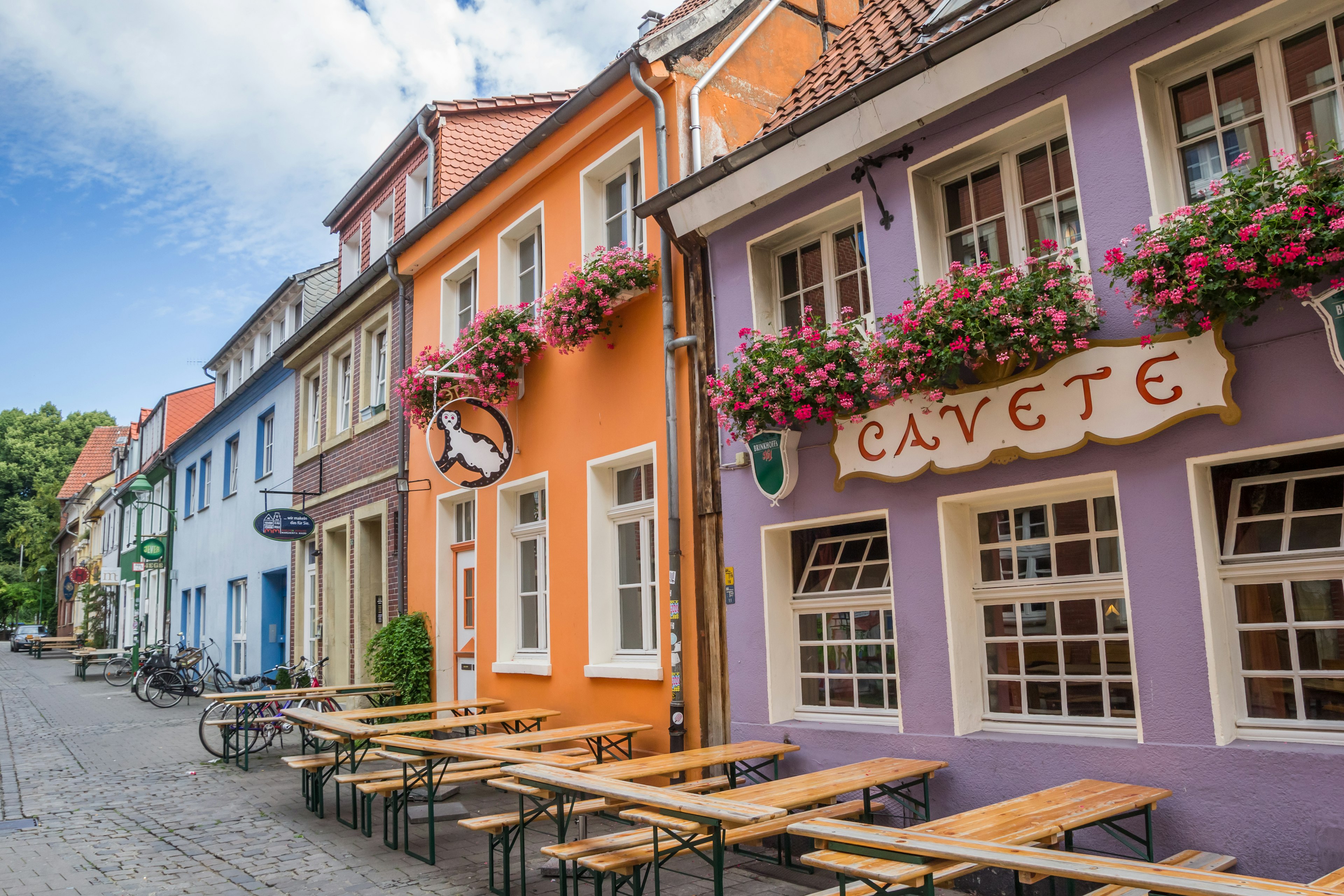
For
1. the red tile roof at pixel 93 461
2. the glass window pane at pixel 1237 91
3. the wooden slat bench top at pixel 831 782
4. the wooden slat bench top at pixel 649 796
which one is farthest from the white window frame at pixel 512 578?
the red tile roof at pixel 93 461

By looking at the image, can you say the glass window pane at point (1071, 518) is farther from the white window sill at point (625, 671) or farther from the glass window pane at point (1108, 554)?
the white window sill at point (625, 671)

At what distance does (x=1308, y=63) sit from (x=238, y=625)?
20.5m

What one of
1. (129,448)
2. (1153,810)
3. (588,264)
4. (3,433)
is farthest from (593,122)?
(3,433)

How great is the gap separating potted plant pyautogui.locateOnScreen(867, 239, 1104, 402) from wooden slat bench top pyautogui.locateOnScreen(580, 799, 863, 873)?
2.45m

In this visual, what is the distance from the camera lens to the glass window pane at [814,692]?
7223 mm

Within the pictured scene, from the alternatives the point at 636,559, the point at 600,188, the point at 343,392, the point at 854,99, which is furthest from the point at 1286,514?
the point at 343,392

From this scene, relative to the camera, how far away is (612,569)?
9234mm

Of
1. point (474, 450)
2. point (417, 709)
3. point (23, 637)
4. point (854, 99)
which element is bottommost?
point (417, 709)

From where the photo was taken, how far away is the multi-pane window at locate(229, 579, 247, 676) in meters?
19.9

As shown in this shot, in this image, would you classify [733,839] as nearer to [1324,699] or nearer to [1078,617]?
[1078,617]

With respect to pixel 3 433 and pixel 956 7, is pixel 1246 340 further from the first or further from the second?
pixel 3 433

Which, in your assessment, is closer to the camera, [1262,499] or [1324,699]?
[1324,699]

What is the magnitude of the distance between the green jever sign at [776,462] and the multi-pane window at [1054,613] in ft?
4.44

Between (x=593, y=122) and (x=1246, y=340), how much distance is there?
20.8ft
